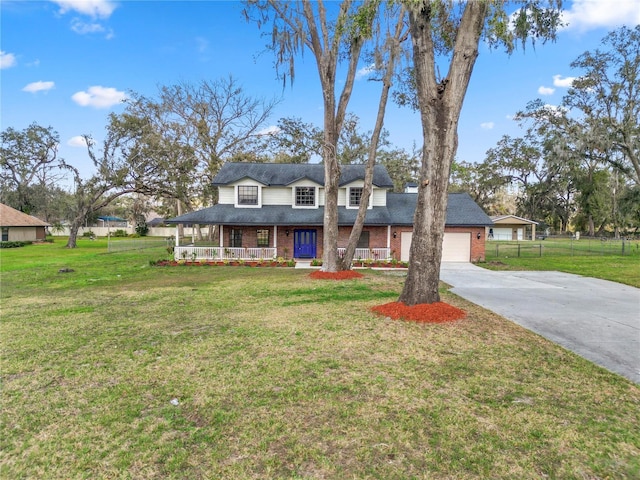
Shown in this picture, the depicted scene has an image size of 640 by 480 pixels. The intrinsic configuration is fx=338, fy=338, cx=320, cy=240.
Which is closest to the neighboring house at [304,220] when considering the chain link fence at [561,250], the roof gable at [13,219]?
the chain link fence at [561,250]

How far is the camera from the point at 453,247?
19062 millimetres

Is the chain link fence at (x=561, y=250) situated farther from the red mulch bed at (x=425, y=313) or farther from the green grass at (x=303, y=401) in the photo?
the green grass at (x=303, y=401)

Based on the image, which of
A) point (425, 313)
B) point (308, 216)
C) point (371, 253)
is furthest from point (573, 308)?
point (308, 216)

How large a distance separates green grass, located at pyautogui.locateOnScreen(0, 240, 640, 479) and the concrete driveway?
517 mm

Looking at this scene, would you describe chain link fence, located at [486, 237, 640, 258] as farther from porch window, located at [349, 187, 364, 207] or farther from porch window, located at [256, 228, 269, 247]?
porch window, located at [256, 228, 269, 247]

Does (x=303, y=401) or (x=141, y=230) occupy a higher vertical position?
(x=141, y=230)

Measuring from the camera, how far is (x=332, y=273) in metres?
12.7

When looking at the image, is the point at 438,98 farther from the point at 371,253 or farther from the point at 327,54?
the point at 371,253

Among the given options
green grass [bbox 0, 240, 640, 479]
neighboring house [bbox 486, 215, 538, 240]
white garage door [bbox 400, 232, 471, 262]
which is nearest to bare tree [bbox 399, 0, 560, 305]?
green grass [bbox 0, 240, 640, 479]

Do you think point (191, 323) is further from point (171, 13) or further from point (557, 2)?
point (171, 13)

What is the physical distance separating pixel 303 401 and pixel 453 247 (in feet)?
57.4

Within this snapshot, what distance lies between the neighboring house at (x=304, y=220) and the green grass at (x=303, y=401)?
1152 cm

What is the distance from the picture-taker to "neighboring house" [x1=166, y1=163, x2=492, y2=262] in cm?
1811

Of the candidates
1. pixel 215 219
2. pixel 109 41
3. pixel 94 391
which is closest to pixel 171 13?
pixel 109 41
